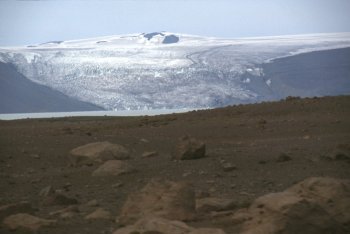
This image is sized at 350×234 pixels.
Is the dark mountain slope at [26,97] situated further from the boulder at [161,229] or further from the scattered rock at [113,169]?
the boulder at [161,229]

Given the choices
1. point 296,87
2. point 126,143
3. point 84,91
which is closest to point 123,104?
point 84,91

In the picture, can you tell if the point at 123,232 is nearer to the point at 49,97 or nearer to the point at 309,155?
the point at 309,155

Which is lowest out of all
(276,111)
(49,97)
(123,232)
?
(49,97)

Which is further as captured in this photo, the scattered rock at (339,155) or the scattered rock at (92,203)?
the scattered rock at (339,155)

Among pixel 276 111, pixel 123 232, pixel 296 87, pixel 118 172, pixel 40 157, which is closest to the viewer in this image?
pixel 123 232

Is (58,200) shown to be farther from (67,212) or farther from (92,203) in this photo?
(67,212)

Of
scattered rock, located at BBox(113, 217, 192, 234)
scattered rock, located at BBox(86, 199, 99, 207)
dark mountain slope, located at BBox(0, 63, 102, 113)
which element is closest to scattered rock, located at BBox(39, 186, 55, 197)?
scattered rock, located at BBox(86, 199, 99, 207)

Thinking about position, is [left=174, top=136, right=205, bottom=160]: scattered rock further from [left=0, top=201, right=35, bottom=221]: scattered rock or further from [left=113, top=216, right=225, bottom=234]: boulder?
[left=113, top=216, right=225, bottom=234]: boulder

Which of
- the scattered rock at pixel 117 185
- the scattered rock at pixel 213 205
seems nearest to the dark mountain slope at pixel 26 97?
the scattered rock at pixel 117 185
